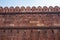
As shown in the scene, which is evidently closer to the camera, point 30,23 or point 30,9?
point 30,23

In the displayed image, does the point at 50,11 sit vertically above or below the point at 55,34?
above

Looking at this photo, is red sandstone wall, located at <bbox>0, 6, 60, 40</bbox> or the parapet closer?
red sandstone wall, located at <bbox>0, 6, 60, 40</bbox>

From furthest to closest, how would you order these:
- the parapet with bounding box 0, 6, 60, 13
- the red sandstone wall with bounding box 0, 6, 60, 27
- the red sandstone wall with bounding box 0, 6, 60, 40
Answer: the parapet with bounding box 0, 6, 60, 13 < the red sandstone wall with bounding box 0, 6, 60, 27 < the red sandstone wall with bounding box 0, 6, 60, 40

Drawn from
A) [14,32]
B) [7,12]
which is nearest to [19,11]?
[7,12]

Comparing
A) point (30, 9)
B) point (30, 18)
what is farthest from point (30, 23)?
point (30, 9)

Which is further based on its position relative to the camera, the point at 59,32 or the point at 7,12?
the point at 7,12

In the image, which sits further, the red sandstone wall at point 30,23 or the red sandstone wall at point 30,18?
the red sandstone wall at point 30,18

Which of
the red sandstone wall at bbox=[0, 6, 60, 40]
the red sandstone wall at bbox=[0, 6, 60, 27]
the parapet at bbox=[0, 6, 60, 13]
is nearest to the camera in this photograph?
the red sandstone wall at bbox=[0, 6, 60, 40]

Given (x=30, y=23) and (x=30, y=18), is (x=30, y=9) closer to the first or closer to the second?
(x=30, y=18)

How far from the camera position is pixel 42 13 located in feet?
22.5

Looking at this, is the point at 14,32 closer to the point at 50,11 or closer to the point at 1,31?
the point at 1,31

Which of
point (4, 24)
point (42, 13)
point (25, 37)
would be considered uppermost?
point (42, 13)

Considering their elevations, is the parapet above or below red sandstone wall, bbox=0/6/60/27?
above

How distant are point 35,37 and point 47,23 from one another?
0.79 metres
